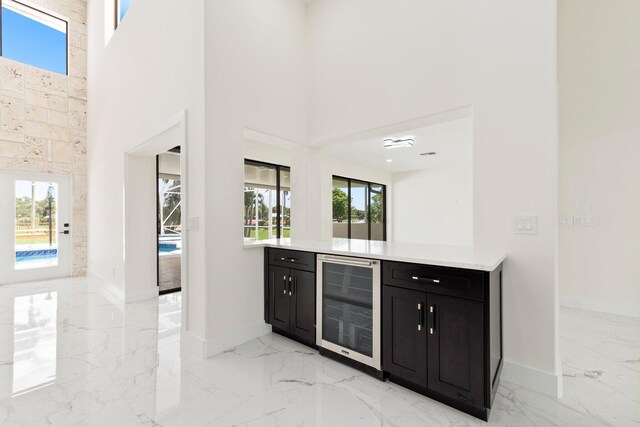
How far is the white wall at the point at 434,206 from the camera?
7.77 metres

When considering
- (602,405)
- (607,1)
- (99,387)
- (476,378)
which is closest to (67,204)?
(99,387)

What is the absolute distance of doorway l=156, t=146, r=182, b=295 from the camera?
15.4ft

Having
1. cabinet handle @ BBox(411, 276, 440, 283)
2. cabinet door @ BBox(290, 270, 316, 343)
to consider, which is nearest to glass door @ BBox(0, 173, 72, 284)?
cabinet door @ BBox(290, 270, 316, 343)

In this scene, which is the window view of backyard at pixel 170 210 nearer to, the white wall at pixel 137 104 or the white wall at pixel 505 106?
the white wall at pixel 137 104

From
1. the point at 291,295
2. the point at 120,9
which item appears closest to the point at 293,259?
the point at 291,295

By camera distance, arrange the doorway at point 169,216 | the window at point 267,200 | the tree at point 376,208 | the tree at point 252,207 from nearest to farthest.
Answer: the doorway at point 169,216 < the window at point 267,200 < the tree at point 252,207 < the tree at point 376,208

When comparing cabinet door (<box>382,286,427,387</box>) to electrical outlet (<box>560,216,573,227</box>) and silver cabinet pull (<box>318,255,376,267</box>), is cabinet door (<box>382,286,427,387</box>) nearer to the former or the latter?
silver cabinet pull (<box>318,255,376,267</box>)

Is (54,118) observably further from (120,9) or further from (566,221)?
(566,221)

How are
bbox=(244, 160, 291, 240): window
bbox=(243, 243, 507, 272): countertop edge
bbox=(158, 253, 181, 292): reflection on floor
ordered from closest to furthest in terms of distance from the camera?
bbox=(243, 243, 507, 272): countertop edge → bbox=(158, 253, 181, 292): reflection on floor → bbox=(244, 160, 291, 240): window

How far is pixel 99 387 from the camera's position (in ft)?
6.69

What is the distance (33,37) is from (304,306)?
23.3ft

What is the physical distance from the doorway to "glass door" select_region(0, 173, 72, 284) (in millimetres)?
1639

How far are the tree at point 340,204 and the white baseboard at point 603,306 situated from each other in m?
4.56

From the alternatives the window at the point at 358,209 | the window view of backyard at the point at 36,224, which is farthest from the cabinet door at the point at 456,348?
the window view of backyard at the point at 36,224
